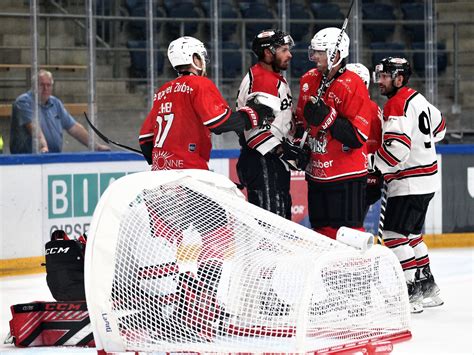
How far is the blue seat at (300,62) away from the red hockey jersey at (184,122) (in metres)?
3.39

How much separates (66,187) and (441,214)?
2.76 m

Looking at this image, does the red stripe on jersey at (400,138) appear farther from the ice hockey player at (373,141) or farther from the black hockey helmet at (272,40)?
the black hockey helmet at (272,40)

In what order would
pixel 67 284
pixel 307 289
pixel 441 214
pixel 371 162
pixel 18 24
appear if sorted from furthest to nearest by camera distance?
1. pixel 441 214
2. pixel 18 24
3. pixel 371 162
4. pixel 67 284
5. pixel 307 289

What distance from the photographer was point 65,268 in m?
4.46

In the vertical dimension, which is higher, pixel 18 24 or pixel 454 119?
pixel 18 24

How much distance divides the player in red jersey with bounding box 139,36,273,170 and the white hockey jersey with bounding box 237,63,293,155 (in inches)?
3.1

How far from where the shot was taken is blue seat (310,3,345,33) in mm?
8203

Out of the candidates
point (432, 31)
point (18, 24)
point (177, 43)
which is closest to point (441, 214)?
point (432, 31)

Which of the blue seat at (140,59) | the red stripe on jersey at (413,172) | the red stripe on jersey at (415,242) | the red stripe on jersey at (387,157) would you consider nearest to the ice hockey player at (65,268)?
the red stripe on jersey at (387,157)

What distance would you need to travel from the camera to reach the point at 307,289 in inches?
120

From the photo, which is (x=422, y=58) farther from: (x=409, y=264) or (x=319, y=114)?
(x=319, y=114)

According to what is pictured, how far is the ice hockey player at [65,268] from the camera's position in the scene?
4465 millimetres

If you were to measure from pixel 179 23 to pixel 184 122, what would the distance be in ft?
10.8

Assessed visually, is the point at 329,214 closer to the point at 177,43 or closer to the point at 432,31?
the point at 177,43
